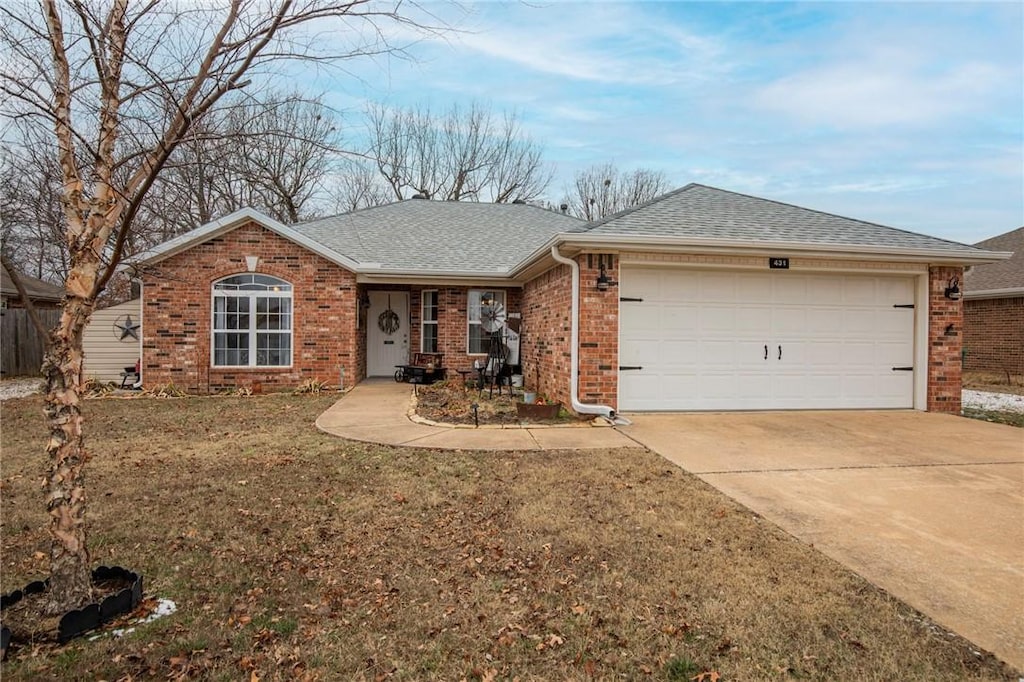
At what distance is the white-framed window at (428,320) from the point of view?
13.4 metres

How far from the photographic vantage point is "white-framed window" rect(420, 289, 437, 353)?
1344cm

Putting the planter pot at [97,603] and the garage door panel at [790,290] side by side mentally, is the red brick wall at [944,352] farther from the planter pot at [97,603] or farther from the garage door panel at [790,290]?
the planter pot at [97,603]

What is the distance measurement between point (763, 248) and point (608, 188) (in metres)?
22.9

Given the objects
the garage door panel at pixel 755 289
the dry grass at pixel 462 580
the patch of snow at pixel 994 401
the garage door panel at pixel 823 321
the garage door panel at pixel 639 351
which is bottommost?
the dry grass at pixel 462 580

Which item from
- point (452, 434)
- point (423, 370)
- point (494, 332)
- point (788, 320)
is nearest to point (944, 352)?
point (788, 320)

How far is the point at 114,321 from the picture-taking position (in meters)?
12.6

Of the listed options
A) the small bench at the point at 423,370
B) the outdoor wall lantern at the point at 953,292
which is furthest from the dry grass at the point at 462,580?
the small bench at the point at 423,370

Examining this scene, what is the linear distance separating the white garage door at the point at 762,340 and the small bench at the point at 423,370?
5.67 meters

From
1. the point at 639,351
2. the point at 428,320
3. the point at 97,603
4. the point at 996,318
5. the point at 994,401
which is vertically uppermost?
the point at 996,318

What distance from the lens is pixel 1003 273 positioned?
16.3 m

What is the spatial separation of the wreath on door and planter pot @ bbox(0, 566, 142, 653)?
1127cm

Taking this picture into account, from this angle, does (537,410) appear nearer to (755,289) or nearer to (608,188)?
(755,289)

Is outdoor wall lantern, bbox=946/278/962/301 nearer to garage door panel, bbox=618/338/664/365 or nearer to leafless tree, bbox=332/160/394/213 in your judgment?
garage door panel, bbox=618/338/664/365

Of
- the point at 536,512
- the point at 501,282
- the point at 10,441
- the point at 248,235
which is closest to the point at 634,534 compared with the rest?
the point at 536,512
